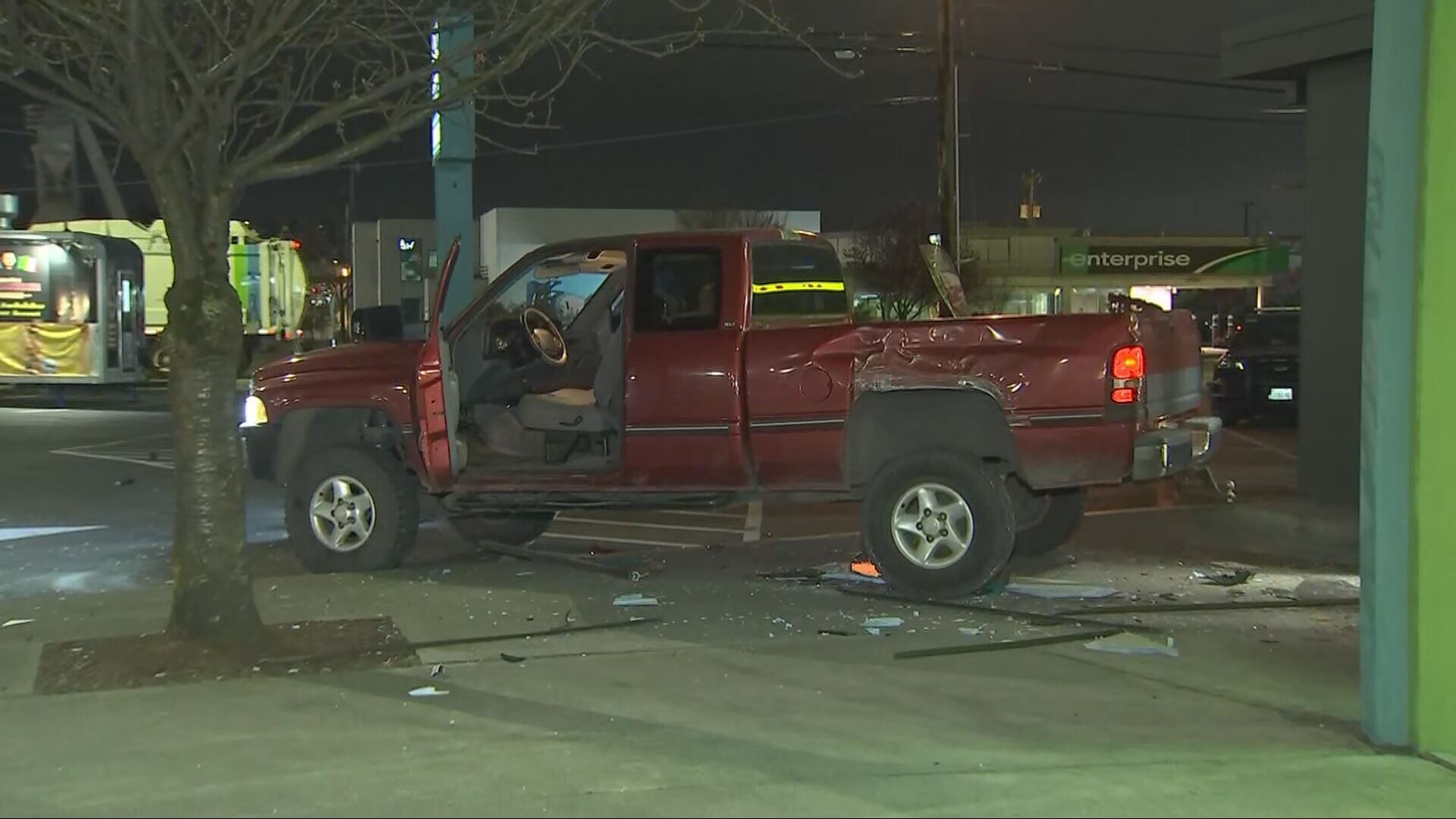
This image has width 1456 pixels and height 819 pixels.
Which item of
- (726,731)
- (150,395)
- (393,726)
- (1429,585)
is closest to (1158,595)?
(1429,585)

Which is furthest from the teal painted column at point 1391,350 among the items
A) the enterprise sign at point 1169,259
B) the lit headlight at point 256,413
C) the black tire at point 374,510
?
the enterprise sign at point 1169,259

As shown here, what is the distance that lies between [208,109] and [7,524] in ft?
21.2

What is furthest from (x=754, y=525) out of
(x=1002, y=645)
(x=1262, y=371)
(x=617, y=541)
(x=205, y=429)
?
(x=1262, y=371)

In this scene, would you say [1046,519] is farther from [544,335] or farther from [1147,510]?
[544,335]

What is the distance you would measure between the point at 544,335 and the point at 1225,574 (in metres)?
5.05

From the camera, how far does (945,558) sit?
8766 mm

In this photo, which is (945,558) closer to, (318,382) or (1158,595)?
(1158,595)

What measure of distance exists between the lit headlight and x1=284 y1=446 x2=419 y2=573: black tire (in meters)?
0.48

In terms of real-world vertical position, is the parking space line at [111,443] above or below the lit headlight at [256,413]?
below

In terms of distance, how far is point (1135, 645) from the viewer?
7633 mm

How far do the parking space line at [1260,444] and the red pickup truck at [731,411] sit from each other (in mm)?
8926

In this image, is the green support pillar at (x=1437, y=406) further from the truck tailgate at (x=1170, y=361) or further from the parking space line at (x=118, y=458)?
the parking space line at (x=118, y=458)

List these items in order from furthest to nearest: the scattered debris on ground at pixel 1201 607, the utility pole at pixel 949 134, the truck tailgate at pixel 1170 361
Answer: the utility pole at pixel 949 134, the truck tailgate at pixel 1170 361, the scattered debris on ground at pixel 1201 607

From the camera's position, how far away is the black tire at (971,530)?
28.4 feet
